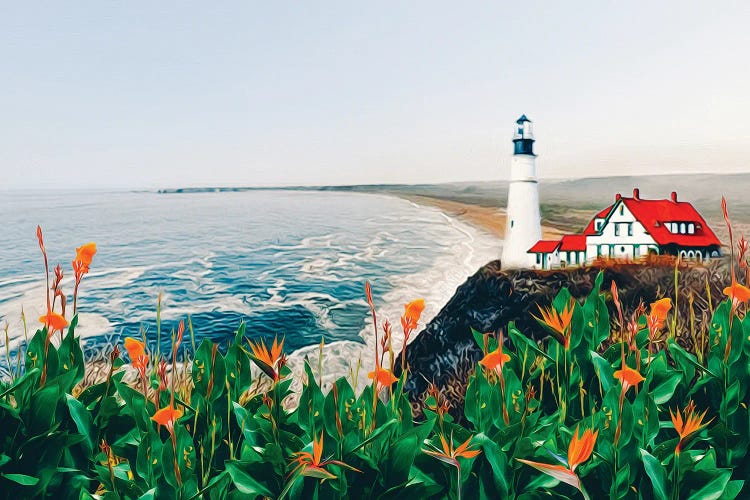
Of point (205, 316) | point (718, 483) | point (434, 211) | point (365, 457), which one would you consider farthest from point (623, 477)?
point (434, 211)

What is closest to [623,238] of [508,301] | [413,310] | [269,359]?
[508,301]

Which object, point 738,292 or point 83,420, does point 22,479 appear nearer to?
point 83,420

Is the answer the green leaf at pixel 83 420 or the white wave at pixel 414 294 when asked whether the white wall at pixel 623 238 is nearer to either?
the white wave at pixel 414 294

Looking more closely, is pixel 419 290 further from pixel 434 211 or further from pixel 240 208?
pixel 240 208

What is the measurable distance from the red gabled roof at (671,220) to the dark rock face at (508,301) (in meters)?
0.24

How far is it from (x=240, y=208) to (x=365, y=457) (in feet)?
26.0

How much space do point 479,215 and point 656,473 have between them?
21.2 feet

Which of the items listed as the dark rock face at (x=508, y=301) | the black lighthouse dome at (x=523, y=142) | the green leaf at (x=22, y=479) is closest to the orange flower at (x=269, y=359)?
the green leaf at (x=22, y=479)

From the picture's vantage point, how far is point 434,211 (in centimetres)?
850

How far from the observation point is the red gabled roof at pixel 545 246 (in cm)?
627

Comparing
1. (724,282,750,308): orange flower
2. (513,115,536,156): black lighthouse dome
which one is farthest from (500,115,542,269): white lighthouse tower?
(724,282,750,308): orange flower

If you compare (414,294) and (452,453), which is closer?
(452,453)

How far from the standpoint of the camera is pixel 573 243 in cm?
599

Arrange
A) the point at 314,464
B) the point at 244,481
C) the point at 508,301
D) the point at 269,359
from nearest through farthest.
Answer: the point at 314,464 → the point at 244,481 → the point at 269,359 → the point at 508,301
